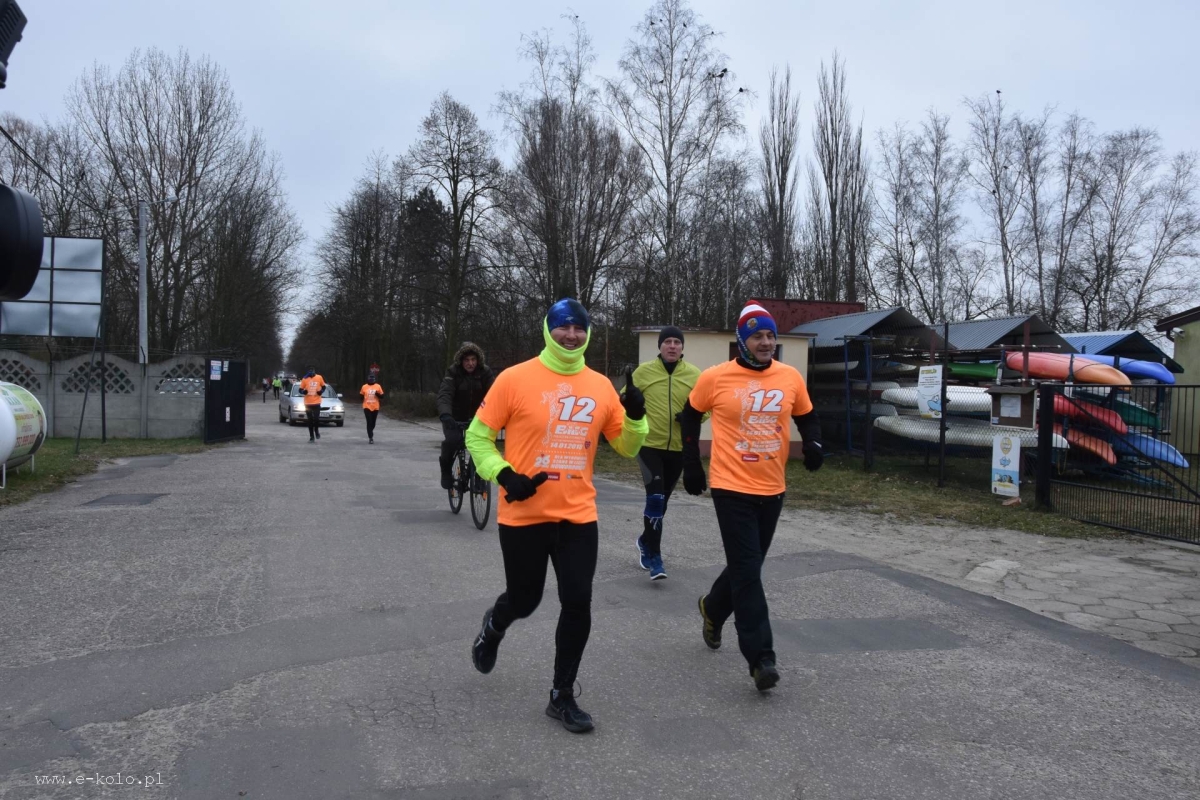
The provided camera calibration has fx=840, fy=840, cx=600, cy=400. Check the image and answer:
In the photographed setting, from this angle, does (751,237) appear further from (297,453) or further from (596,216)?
(297,453)

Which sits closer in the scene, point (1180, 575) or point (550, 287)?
point (1180, 575)

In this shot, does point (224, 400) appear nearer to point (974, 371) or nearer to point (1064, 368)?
point (974, 371)

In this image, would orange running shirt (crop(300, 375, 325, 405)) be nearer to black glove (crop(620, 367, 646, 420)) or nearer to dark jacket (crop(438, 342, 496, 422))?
dark jacket (crop(438, 342, 496, 422))

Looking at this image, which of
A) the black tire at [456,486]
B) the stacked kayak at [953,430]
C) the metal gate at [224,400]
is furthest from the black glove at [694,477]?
the metal gate at [224,400]

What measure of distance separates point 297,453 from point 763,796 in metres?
16.6

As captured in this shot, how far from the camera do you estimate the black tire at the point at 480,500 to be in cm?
866

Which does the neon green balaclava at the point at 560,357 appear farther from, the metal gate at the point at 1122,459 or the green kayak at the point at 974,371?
the green kayak at the point at 974,371

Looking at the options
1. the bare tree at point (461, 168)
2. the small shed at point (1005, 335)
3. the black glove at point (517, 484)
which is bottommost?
the black glove at point (517, 484)

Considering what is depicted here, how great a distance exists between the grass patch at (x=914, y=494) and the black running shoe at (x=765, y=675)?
6.80 m

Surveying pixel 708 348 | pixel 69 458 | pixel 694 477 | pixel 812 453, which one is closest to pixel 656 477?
pixel 694 477

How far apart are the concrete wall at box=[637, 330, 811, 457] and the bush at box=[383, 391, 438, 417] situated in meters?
19.5

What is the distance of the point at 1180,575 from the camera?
7.43 meters

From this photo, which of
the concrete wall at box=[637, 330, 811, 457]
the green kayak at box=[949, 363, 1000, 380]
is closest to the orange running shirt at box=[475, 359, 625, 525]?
the concrete wall at box=[637, 330, 811, 457]

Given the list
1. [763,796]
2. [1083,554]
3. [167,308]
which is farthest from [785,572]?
[167,308]
